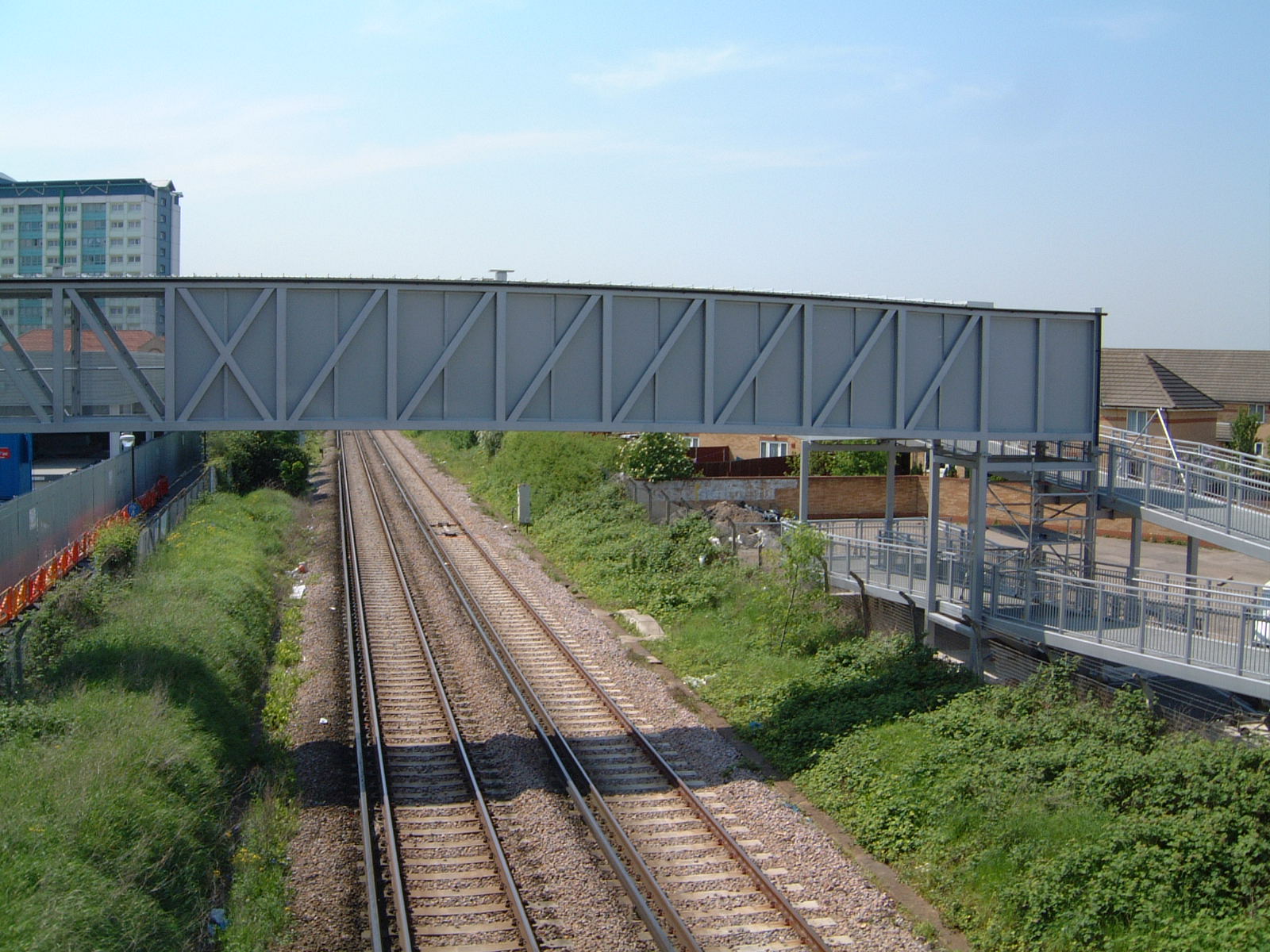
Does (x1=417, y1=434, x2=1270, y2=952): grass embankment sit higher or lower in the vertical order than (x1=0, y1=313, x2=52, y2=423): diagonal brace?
lower

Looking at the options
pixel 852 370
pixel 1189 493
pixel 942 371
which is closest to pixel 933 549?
pixel 942 371

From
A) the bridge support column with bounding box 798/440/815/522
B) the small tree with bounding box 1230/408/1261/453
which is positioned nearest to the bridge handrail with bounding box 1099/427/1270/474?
the bridge support column with bounding box 798/440/815/522

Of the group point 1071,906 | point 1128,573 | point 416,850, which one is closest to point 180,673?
point 416,850

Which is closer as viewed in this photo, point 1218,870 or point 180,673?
point 1218,870

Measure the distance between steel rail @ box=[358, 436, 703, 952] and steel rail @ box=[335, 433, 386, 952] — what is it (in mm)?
2407

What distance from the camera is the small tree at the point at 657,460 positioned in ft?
114

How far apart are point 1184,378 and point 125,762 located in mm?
63950

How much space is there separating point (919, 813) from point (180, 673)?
9.71 m

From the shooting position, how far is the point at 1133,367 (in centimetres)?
4469

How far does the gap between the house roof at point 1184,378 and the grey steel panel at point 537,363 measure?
94.6 feet

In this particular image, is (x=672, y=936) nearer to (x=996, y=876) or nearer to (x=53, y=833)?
(x=996, y=876)

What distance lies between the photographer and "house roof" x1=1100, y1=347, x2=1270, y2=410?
43.1m

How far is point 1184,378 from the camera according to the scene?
2437 inches

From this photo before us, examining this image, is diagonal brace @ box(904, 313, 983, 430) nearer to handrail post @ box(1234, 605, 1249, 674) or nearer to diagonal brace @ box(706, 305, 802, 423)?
diagonal brace @ box(706, 305, 802, 423)
